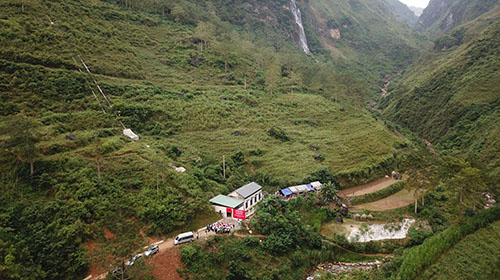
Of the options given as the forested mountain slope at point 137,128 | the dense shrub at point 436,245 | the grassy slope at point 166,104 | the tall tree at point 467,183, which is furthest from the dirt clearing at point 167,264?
the tall tree at point 467,183

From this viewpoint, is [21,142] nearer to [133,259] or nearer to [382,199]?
[133,259]

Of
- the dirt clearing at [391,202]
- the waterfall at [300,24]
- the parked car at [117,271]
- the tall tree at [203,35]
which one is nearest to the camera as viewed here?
the parked car at [117,271]

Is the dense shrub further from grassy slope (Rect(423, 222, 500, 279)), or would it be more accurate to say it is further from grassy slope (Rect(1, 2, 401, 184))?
grassy slope (Rect(1, 2, 401, 184))

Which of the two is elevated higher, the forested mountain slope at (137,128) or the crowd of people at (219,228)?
the forested mountain slope at (137,128)

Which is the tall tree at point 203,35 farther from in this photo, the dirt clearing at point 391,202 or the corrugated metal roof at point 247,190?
the dirt clearing at point 391,202

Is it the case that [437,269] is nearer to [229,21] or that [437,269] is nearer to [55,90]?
[55,90]

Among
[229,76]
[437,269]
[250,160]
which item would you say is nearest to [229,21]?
[229,76]

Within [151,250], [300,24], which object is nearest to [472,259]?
[151,250]
